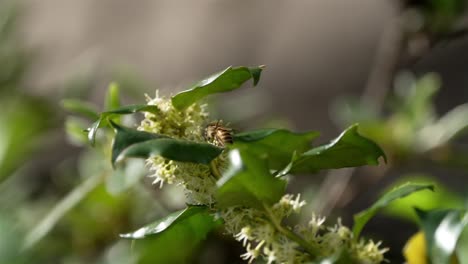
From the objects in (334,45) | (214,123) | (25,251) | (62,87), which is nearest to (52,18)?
(334,45)

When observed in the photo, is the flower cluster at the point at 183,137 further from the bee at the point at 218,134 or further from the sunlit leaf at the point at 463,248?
the sunlit leaf at the point at 463,248

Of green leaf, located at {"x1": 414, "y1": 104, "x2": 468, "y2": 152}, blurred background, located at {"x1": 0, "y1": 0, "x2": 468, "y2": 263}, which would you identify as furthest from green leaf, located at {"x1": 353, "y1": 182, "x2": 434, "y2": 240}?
green leaf, located at {"x1": 414, "y1": 104, "x2": 468, "y2": 152}

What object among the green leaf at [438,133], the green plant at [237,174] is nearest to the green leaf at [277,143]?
the green plant at [237,174]

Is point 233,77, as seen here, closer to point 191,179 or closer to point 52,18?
point 191,179

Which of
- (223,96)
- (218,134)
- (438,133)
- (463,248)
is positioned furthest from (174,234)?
(223,96)

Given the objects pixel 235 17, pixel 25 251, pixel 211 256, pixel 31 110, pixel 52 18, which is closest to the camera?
pixel 25 251

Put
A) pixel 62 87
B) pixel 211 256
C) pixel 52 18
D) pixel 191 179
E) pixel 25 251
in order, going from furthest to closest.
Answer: pixel 52 18
pixel 62 87
pixel 211 256
pixel 25 251
pixel 191 179

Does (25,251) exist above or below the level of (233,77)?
below
